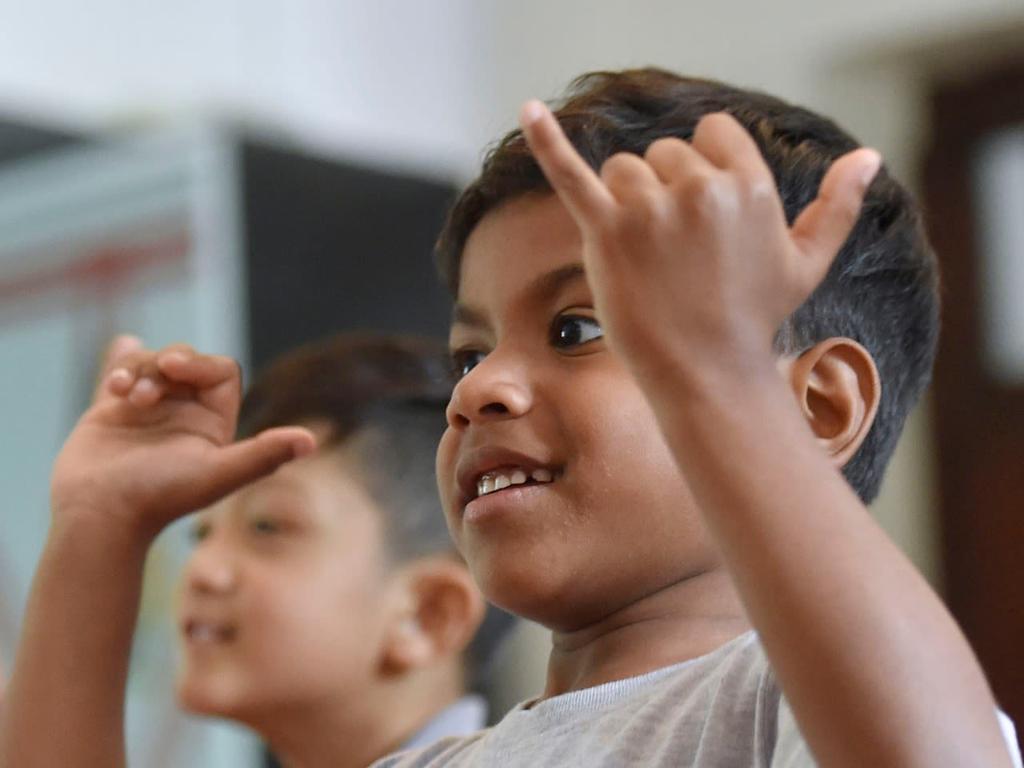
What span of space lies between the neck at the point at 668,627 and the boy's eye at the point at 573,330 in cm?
12

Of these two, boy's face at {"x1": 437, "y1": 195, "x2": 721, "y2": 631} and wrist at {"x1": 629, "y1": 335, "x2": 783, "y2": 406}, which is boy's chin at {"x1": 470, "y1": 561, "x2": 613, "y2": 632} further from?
wrist at {"x1": 629, "y1": 335, "x2": 783, "y2": 406}

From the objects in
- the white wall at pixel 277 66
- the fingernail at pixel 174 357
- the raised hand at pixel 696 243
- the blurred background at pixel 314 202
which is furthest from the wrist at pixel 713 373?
the white wall at pixel 277 66

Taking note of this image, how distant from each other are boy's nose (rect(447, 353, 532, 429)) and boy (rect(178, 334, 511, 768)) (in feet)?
1.88

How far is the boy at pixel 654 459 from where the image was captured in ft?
1.72

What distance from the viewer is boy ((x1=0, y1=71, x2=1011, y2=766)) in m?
0.52

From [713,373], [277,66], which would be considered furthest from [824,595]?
[277,66]

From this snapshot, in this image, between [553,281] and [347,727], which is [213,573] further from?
[553,281]

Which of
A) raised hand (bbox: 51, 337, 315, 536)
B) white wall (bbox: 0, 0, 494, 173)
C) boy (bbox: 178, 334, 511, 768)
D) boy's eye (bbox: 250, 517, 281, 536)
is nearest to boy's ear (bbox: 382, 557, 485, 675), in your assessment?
boy (bbox: 178, 334, 511, 768)

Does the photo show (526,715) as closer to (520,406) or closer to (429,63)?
(520,406)

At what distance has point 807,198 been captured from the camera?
788mm

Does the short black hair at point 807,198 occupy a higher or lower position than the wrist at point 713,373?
higher

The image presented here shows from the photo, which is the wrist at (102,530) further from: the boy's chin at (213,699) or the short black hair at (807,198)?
the boy's chin at (213,699)

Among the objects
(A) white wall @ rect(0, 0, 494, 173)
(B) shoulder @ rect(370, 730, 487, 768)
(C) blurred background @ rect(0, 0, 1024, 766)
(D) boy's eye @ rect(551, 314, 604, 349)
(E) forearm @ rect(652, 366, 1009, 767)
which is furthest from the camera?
(A) white wall @ rect(0, 0, 494, 173)

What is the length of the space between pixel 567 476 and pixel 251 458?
0.82ft
